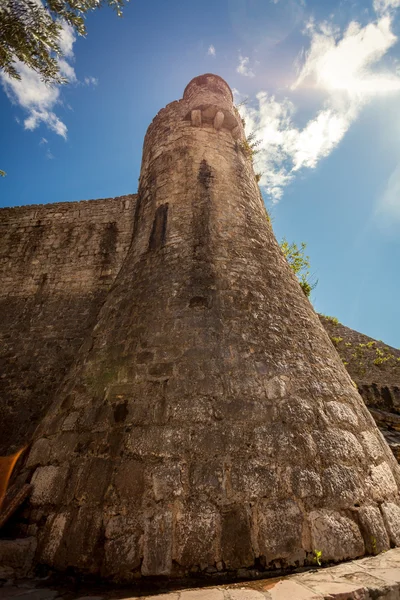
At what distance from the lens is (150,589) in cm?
214

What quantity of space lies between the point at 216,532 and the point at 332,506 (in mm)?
1034

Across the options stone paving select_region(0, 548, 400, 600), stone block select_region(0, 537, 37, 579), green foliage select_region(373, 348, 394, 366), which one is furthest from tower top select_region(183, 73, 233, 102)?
stone paving select_region(0, 548, 400, 600)

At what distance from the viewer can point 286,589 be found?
1.94 m

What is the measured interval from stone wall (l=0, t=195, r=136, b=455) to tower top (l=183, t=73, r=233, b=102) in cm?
291

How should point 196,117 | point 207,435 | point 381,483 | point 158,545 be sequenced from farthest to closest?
1. point 196,117
2. point 381,483
3. point 207,435
4. point 158,545

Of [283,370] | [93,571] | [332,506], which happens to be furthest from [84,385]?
[332,506]

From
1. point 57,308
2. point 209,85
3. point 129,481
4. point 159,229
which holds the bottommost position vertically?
point 129,481

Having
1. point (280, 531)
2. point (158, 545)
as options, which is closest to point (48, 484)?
point (158, 545)

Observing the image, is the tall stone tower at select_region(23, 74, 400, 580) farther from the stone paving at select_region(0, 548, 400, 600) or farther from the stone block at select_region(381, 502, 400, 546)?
the stone paving at select_region(0, 548, 400, 600)

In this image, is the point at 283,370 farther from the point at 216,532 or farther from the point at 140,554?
the point at 140,554

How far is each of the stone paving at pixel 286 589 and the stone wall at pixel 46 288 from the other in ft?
10.3

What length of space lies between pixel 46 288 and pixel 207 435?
5372mm

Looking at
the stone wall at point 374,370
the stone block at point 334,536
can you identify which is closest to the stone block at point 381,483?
the stone block at point 334,536

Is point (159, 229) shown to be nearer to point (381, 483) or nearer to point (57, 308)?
point (57, 308)
